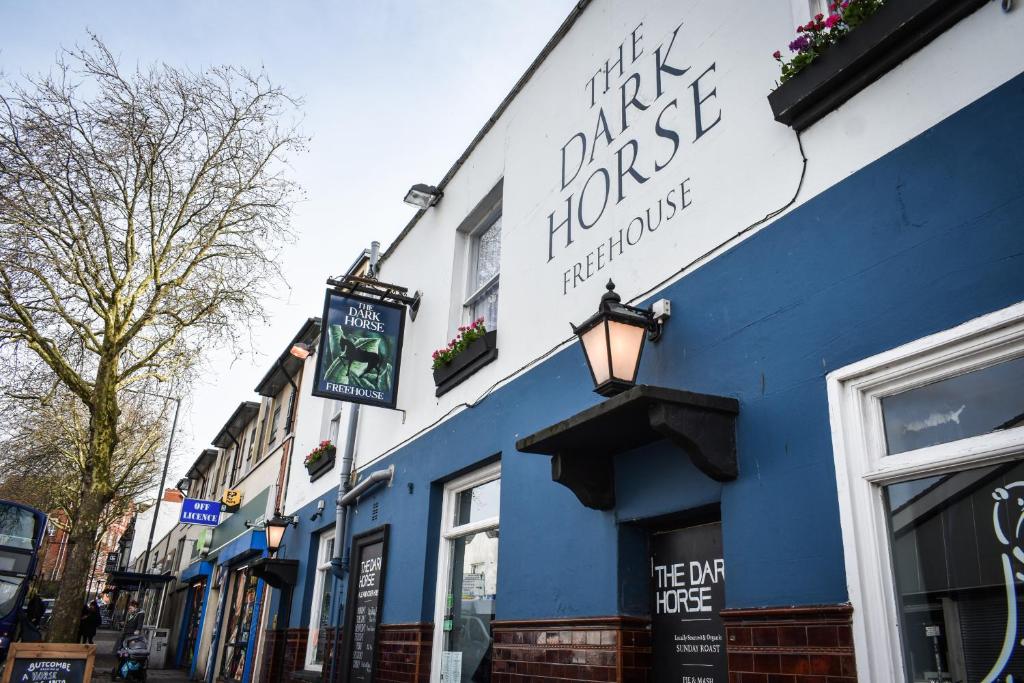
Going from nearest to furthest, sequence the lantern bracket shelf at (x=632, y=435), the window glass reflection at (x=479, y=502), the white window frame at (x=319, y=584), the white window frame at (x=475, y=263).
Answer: the lantern bracket shelf at (x=632, y=435) < the window glass reflection at (x=479, y=502) < the white window frame at (x=475, y=263) < the white window frame at (x=319, y=584)

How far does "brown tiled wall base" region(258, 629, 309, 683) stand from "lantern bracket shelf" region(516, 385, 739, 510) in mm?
7767

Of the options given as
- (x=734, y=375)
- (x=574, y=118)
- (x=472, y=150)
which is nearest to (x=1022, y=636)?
(x=734, y=375)

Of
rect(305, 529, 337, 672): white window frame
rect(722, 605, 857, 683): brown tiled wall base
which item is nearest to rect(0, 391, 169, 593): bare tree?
rect(305, 529, 337, 672): white window frame

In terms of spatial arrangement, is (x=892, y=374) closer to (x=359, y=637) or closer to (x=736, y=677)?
(x=736, y=677)

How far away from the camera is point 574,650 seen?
4996 mm

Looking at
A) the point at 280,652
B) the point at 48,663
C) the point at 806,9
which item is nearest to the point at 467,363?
the point at 806,9

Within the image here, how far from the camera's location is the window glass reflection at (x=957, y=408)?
2.98 m

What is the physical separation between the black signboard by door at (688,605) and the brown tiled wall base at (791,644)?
1.16 feet

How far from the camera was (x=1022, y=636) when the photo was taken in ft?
8.98

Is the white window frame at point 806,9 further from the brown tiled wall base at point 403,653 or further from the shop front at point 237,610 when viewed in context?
the shop front at point 237,610

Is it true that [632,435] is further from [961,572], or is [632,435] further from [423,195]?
[423,195]

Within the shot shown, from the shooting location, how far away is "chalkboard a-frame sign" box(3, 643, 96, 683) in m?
7.80

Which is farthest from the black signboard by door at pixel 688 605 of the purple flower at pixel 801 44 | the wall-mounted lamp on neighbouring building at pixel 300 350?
the wall-mounted lamp on neighbouring building at pixel 300 350

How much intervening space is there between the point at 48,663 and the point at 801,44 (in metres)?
8.78
